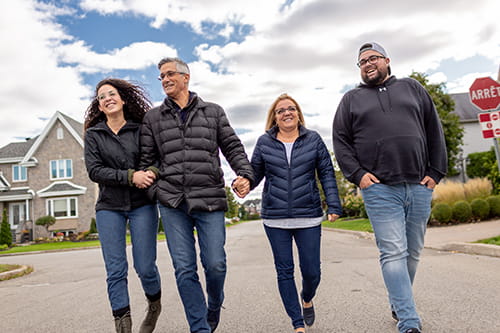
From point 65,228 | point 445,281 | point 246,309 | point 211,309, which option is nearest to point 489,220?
point 445,281

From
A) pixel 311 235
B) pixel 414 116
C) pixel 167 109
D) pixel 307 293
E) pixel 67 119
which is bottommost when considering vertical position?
pixel 307 293

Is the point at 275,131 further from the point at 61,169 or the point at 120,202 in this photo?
the point at 61,169

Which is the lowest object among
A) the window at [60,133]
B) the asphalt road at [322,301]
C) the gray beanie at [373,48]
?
the asphalt road at [322,301]

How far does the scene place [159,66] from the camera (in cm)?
396

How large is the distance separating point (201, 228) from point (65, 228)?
3384 centimetres

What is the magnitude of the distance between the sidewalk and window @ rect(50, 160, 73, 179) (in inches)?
1147

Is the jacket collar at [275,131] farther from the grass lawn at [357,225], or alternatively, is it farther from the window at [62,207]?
the window at [62,207]

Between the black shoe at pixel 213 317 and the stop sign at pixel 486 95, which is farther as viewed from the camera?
the stop sign at pixel 486 95

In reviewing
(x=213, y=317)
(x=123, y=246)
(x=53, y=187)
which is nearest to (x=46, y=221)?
(x=53, y=187)

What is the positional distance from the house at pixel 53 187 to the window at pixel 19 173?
Result: 0.11m

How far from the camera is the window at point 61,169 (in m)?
35.7

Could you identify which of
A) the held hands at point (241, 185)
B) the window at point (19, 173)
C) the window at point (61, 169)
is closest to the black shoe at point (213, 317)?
the held hands at point (241, 185)

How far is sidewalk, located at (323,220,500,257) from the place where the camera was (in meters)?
8.35

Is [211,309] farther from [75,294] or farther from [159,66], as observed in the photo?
[75,294]
